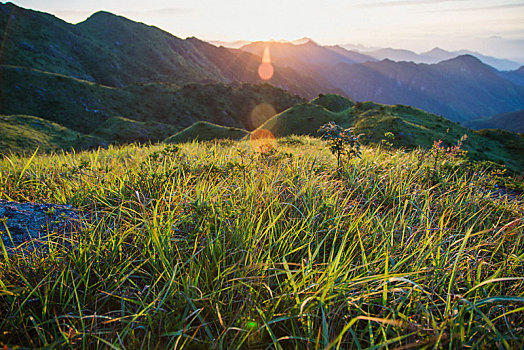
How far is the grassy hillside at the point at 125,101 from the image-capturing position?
57.2 m

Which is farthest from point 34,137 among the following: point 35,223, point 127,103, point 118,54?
point 118,54

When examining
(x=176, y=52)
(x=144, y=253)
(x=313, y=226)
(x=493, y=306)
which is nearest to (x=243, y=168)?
(x=313, y=226)

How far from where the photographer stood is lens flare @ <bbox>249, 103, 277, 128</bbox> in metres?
81.8

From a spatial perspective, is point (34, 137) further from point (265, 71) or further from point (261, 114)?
point (265, 71)

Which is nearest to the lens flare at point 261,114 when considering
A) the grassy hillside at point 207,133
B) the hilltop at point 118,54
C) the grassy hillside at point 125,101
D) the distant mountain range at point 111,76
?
the grassy hillside at point 125,101

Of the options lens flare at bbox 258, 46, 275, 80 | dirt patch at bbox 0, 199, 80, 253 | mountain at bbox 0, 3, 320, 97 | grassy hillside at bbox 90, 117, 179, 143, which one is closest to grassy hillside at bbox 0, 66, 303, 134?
grassy hillside at bbox 90, 117, 179, 143

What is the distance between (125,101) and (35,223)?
258ft

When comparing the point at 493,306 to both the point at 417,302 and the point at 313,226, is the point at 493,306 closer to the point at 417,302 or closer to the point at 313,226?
the point at 417,302

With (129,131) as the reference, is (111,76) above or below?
above

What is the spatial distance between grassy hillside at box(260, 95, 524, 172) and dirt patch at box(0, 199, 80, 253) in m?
25.4

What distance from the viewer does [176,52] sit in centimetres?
15712

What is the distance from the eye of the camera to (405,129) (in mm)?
26656

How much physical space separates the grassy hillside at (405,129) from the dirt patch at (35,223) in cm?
2542

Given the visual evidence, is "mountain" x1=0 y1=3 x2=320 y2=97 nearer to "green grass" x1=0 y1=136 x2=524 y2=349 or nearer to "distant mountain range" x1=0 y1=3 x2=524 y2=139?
"distant mountain range" x1=0 y1=3 x2=524 y2=139
